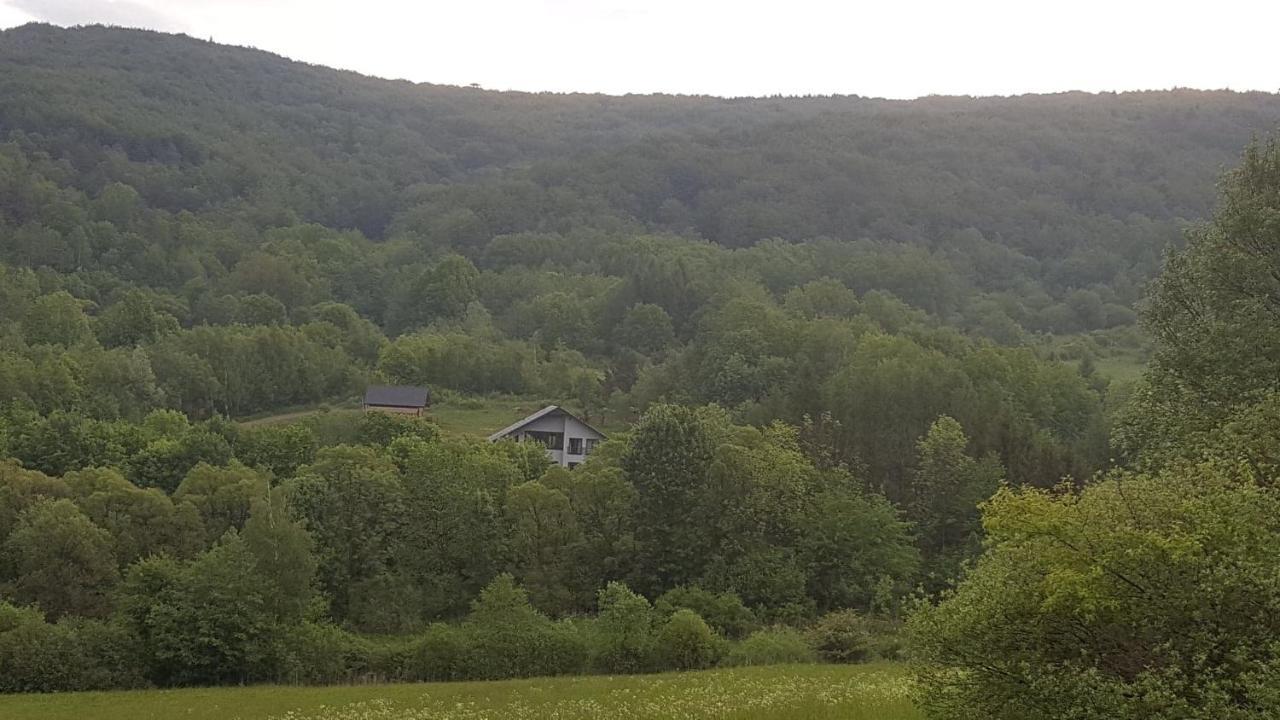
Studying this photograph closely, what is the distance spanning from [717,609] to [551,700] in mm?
17810

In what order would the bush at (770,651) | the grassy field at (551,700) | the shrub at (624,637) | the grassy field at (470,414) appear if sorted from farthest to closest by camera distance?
the grassy field at (470,414) → the shrub at (624,637) → the bush at (770,651) → the grassy field at (551,700)

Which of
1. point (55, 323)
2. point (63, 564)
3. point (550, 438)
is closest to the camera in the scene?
point (63, 564)

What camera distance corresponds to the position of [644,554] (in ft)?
190

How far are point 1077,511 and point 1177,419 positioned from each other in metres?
13.6

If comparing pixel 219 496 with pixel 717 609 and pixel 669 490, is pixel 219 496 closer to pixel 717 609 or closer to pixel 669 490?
pixel 669 490

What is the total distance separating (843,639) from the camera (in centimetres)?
4794

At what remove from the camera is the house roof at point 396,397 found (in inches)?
4218

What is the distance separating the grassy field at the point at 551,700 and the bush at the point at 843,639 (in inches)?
151

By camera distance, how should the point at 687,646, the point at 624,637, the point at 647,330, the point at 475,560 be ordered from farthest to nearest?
the point at 647,330 < the point at 475,560 < the point at 624,637 < the point at 687,646

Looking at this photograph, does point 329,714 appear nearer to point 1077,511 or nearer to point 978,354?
point 1077,511

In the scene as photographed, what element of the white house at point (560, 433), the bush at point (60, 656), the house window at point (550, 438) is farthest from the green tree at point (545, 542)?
the house window at point (550, 438)

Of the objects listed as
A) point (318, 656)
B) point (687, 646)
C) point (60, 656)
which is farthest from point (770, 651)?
point (60, 656)

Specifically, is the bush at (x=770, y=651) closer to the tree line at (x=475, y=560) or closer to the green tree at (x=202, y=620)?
the tree line at (x=475, y=560)

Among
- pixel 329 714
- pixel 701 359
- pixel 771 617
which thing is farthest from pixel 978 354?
pixel 329 714
